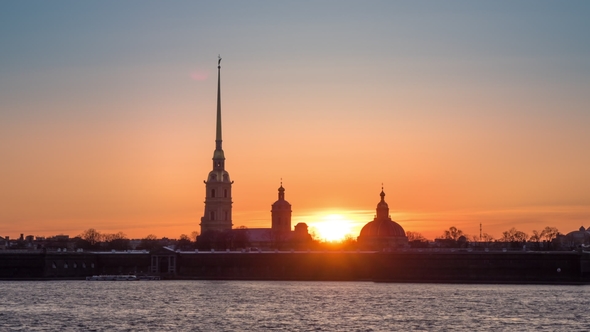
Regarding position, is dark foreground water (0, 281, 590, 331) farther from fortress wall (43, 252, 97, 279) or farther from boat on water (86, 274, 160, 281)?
fortress wall (43, 252, 97, 279)

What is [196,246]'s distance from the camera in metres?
200

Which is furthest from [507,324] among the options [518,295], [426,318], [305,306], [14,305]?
[14,305]

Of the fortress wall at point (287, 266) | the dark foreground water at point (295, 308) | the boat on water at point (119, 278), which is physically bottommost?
the dark foreground water at point (295, 308)

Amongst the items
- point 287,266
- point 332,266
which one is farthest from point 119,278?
point 332,266

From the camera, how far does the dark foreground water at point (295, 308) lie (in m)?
72.6

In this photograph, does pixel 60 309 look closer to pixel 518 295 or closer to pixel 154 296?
pixel 154 296

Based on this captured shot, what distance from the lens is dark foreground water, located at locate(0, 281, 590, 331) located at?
72.6 meters

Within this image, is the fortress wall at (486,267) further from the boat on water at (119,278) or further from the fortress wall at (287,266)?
the boat on water at (119,278)

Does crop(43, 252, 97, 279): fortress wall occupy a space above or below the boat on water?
above

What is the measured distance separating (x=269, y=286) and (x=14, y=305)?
3801 centimetres

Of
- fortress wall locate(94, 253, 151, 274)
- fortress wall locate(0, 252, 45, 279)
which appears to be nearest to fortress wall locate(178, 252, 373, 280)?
fortress wall locate(94, 253, 151, 274)

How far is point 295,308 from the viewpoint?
85.7m

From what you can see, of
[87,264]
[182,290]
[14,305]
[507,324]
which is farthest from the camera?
[87,264]

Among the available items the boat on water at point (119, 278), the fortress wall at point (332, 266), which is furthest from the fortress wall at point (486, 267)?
the boat on water at point (119, 278)
